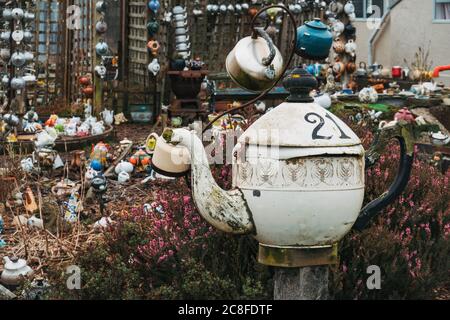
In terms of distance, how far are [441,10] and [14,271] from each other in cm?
1185

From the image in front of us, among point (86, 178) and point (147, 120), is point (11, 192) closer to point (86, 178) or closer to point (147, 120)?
point (86, 178)

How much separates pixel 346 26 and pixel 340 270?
8.35 metres

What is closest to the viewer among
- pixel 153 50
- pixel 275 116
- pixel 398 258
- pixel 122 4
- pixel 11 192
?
pixel 275 116

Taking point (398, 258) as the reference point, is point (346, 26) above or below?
above

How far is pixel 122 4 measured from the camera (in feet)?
42.8

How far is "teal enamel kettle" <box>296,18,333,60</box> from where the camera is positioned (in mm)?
4480

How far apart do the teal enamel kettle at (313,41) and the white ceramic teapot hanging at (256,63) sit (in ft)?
0.62

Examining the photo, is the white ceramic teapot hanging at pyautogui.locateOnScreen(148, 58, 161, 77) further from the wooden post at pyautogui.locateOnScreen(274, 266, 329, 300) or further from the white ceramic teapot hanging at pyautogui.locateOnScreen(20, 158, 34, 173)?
the wooden post at pyautogui.locateOnScreen(274, 266, 329, 300)

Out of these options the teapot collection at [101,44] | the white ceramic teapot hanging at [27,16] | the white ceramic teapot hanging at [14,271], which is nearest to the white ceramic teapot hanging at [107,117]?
the teapot collection at [101,44]

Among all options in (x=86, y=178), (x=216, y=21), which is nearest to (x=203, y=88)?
(x=216, y=21)

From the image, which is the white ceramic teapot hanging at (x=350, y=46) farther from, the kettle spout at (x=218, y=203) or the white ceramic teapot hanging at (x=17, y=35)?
the kettle spout at (x=218, y=203)

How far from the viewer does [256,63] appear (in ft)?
14.1

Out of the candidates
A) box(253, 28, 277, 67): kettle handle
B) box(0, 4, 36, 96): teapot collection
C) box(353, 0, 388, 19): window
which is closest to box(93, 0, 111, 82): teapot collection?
box(0, 4, 36, 96): teapot collection

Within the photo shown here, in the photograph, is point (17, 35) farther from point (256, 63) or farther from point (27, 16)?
point (256, 63)
